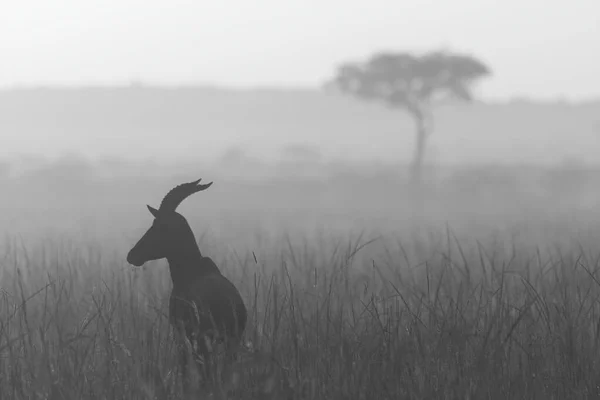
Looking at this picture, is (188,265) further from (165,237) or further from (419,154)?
(419,154)

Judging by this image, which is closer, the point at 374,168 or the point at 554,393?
the point at 554,393

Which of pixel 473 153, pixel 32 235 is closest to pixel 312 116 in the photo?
pixel 473 153

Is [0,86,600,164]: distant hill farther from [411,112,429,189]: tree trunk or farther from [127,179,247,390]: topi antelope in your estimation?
[127,179,247,390]: topi antelope

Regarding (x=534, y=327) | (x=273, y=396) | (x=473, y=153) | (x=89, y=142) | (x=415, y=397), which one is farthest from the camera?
(x=89, y=142)

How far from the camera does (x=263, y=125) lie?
77688 millimetres

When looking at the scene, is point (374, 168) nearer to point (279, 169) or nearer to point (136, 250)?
point (279, 169)

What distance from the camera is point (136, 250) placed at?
304cm

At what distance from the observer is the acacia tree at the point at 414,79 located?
31.9 metres

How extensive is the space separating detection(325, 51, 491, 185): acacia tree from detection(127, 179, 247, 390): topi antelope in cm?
2945

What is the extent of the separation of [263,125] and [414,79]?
46044mm

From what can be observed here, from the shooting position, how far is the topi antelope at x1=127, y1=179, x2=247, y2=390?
294 cm

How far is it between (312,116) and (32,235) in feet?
214

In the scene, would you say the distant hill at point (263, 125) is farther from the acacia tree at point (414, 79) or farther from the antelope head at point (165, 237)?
the antelope head at point (165, 237)

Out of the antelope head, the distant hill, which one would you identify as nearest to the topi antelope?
the antelope head
